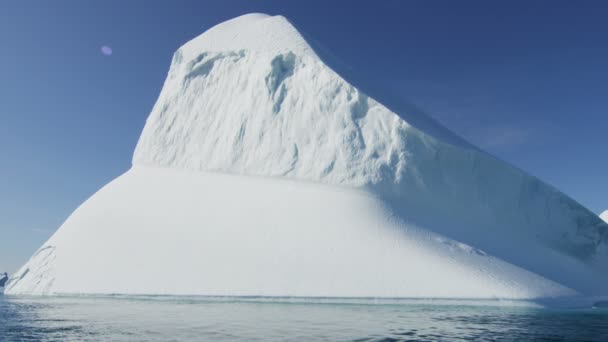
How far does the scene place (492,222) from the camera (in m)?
19.9

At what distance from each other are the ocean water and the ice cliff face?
7093mm

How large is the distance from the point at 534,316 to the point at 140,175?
1981 cm

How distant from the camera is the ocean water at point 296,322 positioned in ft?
24.8

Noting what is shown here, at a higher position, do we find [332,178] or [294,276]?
[332,178]

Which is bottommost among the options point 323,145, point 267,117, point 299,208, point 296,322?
point 296,322

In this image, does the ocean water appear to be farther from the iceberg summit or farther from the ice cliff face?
the ice cliff face

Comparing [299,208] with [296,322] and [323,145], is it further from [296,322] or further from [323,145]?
[296,322]

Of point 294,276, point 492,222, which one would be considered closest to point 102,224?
point 294,276

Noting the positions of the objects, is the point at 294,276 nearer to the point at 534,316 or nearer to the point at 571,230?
the point at 534,316

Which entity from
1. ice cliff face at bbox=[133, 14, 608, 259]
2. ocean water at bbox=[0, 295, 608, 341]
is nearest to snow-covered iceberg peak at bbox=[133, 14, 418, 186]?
ice cliff face at bbox=[133, 14, 608, 259]

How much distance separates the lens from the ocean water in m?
7.56

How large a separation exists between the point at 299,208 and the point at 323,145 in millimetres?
3998

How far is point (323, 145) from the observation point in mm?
19750

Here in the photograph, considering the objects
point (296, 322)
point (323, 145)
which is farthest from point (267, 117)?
point (296, 322)
